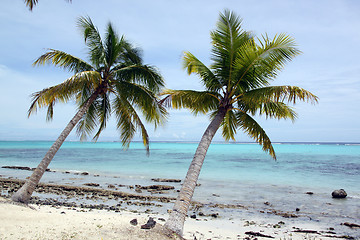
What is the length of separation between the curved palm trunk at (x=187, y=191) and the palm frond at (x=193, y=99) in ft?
3.16

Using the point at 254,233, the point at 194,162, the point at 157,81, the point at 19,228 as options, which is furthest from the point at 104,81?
the point at 254,233

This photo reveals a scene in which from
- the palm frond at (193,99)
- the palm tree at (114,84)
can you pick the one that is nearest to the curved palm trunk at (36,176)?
the palm tree at (114,84)

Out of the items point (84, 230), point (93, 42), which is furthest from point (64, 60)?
point (84, 230)

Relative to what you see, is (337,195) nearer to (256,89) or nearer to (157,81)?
(256,89)

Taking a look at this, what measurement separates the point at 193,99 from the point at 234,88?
54.4 inches

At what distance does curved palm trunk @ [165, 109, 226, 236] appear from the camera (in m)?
6.47

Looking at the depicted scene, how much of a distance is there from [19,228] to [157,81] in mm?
6630

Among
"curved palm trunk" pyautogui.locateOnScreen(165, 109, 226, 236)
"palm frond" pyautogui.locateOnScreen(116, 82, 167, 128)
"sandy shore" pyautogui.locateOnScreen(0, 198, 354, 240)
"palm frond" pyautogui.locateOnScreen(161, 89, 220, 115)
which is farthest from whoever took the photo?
"palm frond" pyautogui.locateOnScreen(116, 82, 167, 128)

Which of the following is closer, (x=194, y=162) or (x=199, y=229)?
(x=194, y=162)

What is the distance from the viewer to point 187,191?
22.8ft

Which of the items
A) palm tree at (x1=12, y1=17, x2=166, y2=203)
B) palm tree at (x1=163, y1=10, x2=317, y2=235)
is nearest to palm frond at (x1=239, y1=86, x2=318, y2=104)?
palm tree at (x1=163, y1=10, x2=317, y2=235)

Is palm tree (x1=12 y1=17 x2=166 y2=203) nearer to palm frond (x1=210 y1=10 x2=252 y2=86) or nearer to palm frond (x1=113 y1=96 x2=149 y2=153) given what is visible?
palm frond (x1=113 y1=96 x2=149 y2=153)

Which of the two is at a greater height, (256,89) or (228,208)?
(256,89)

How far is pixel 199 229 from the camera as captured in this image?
8.88 metres
